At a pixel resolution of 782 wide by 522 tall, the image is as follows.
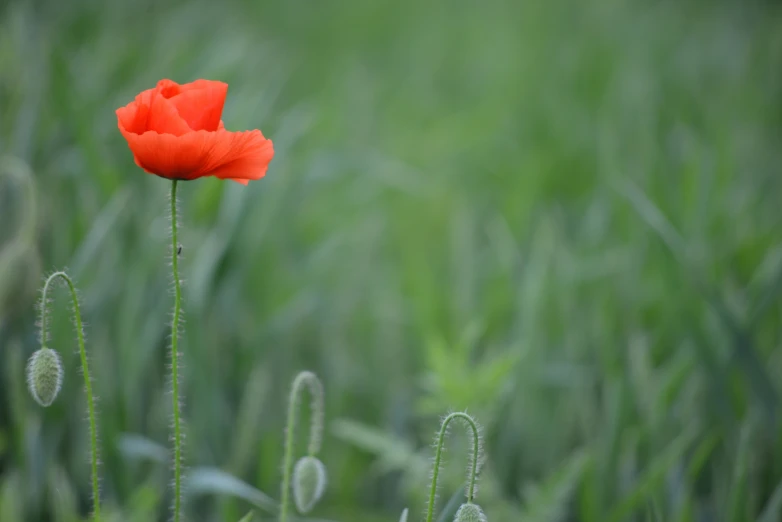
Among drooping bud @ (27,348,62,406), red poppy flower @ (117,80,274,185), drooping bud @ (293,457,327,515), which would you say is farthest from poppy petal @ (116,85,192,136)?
drooping bud @ (293,457,327,515)

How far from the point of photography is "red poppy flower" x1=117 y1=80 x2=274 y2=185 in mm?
846

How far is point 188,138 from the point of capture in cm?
84

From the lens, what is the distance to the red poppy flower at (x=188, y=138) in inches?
33.3

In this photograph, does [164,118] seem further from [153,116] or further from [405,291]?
[405,291]

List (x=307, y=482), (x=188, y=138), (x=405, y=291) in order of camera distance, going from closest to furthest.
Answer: (x=188, y=138)
(x=307, y=482)
(x=405, y=291)

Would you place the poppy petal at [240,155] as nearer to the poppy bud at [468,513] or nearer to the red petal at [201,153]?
the red petal at [201,153]

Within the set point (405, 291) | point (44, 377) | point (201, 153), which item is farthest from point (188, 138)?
point (405, 291)

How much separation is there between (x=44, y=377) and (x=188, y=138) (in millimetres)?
348

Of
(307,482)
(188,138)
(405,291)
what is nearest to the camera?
(188,138)

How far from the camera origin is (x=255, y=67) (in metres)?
3.20

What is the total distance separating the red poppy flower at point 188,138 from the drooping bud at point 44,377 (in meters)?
0.27

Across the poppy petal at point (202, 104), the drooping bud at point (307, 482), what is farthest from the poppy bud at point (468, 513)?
the poppy petal at point (202, 104)

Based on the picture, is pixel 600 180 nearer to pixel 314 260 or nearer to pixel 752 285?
pixel 752 285

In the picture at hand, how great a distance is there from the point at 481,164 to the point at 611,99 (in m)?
0.63
